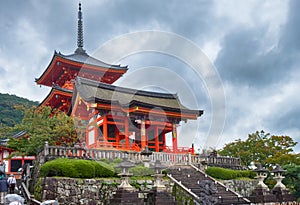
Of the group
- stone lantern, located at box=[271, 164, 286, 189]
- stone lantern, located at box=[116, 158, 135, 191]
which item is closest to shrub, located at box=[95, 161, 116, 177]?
stone lantern, located at box=[116, 158, 135, 191]

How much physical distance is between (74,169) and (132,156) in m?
4.63

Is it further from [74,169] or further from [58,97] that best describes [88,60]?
[74,169]

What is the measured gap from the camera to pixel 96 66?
35344 millimetres

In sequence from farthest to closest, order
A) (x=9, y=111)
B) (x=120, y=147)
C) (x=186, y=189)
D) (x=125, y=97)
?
(x=9, y=111)
(x=125, y=97)
(x=120, y=147)
(x=186, y=189)

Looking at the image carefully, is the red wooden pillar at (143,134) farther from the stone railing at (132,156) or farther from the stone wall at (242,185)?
the stone wall at (242,185)

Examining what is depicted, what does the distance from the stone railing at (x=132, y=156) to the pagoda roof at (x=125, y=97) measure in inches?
194

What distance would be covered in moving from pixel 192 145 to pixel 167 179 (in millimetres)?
7979

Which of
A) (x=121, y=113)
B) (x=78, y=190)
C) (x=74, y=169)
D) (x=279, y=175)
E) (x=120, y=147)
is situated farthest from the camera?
(x=121, y=113)

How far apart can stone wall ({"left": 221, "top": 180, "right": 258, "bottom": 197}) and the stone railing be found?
1952 mm

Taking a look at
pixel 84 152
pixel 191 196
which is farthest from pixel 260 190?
pixel 84 152

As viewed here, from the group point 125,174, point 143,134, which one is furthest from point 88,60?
point 125,174

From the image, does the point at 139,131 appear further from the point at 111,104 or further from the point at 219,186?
the point at 219,186

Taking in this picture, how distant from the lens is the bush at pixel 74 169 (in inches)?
601

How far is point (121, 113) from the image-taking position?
1000 inches
